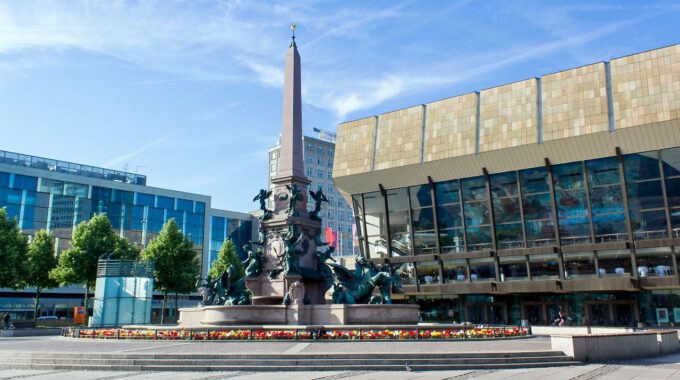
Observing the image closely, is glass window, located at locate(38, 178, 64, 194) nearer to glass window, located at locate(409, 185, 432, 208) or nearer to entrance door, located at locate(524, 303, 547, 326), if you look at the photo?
glass window, located at locate(409, 185, 432, 208)

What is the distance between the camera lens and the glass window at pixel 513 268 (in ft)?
180

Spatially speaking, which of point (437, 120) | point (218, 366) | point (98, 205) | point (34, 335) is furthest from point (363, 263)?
point (98, 205)

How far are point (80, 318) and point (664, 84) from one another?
53.1m

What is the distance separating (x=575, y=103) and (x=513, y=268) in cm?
1660

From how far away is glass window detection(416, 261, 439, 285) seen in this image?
5950cm

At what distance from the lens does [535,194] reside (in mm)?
54438

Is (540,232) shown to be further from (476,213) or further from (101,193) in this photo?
(101,193)

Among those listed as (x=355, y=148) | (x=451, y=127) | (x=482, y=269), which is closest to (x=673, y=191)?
(x=482, y=269)

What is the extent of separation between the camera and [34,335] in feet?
130

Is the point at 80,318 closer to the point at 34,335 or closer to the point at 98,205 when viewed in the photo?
the point at 34,335

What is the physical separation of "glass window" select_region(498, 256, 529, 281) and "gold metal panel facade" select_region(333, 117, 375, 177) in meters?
16.8

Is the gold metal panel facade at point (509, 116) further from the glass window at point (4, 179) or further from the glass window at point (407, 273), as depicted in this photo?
the glass window at point (4, 179)

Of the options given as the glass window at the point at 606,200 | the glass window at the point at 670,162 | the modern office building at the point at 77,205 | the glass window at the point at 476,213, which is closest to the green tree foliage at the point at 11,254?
the modern office building at the point at 77,205

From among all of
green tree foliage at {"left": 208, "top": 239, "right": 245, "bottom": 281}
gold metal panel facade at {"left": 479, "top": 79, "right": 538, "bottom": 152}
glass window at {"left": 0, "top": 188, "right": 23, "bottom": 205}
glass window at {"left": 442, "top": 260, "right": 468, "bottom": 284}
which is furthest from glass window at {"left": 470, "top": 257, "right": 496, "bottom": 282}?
glass window at {"left": 0, "top": 188, "right": 23, "bottom": 205}
